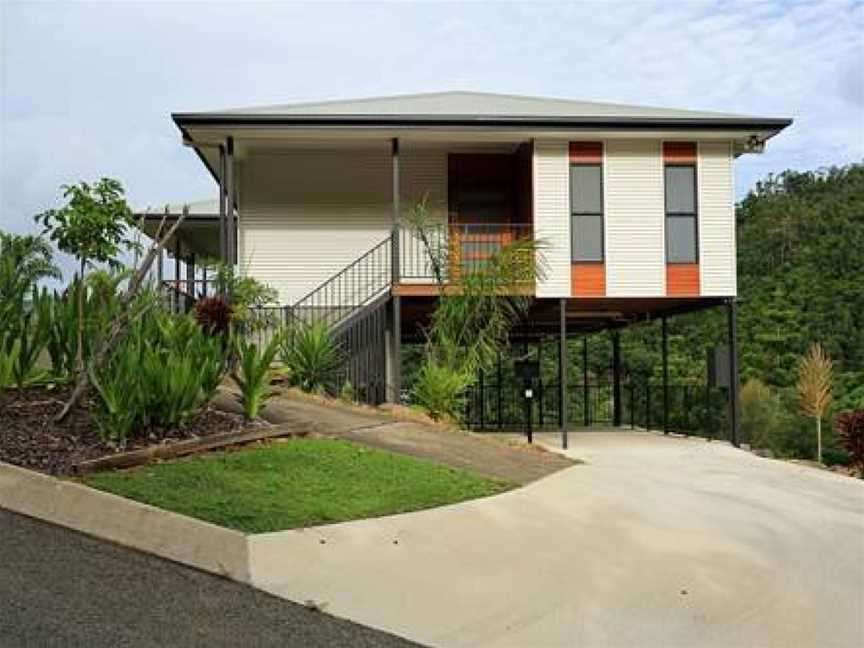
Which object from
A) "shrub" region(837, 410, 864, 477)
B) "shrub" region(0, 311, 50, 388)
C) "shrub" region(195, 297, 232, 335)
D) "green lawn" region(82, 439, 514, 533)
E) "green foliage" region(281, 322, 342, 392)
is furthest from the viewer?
"shrub" region(837, 410, 864, 477)

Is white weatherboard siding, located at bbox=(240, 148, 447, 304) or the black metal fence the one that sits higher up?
white weatherboard siding, located at bbox=(240, 148, 447, 304)

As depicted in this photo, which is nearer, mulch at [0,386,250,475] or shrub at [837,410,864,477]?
mulch at [0,386,250,475]

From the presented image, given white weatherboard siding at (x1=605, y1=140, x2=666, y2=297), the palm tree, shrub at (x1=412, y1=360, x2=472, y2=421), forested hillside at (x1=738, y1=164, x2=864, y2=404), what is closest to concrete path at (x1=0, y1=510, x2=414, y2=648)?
shrub at (x1=412, y1=360, x2=472, y2=421)

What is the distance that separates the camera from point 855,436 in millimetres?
16469

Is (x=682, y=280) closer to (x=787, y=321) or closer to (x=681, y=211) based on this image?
(x=681, y=211)

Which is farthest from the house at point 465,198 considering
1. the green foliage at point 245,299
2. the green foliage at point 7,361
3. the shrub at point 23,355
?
the green foliage at point 7,361

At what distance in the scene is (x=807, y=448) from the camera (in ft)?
113

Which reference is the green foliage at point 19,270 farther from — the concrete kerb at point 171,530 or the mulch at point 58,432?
the concrete kerb at point 171,530

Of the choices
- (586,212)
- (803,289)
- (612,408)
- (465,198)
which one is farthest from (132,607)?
(803,289)

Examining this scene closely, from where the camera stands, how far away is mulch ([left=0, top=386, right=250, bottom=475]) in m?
9.10

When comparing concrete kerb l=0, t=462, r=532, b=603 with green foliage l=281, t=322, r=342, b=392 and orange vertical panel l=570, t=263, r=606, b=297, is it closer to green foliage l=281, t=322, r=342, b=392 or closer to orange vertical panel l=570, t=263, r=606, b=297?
green foliage l=281, t=322, r=342, b=392

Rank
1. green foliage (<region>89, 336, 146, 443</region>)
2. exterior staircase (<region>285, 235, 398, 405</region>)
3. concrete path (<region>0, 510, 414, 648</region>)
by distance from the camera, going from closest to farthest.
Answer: concrete path (<region>0, 510, 414, 648</region>) → green foliage (<region>89, 336, 146, 443</region>) → exterior staircase (<region>285, 235, 398, 405</region>)

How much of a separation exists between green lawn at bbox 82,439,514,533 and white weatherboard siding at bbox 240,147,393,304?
985 cm

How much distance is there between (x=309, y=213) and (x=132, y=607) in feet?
49.8
